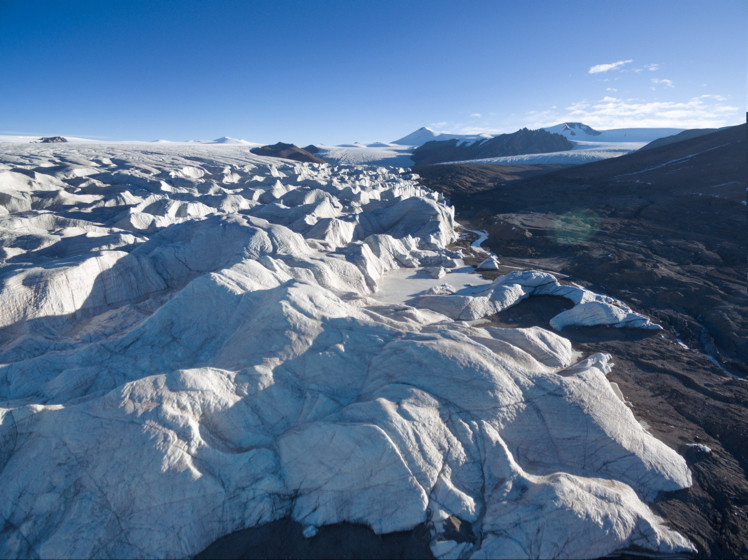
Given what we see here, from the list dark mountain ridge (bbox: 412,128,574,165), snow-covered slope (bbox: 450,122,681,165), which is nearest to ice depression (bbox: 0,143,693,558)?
snow-covered slope (bbox: 450,122,681,165)

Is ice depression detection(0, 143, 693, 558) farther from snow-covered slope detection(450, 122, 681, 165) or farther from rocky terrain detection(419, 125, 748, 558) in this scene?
snow-covered slope detection(450, 122, 681, 165)

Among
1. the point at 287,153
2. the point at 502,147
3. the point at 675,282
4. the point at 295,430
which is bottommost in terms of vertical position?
the point at 675,282

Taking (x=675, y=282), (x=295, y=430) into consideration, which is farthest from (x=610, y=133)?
(x=295, y=430)

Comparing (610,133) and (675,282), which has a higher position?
(610,133)

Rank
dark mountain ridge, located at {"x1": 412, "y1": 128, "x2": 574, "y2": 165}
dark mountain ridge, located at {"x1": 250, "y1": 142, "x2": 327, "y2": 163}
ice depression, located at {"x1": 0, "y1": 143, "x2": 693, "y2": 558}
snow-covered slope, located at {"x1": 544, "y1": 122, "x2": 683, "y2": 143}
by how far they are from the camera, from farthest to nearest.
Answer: snow-covered slope, located at {"x1": 544, "y1": 122, "x2": 683, "y2": 143} < dark mountain ridge, located at {"x1": 412, "y1": 128, "x2": 574, "y2": 165} < dark mountain ridge, located at {"x1": 250, "y1": 142, "x2": 327, "y2": 163} < ice depression, located at {"x1": 0, "y1": 143, "x2": 693, "y2": 558}

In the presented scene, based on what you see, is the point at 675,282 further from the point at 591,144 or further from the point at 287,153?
the point at 591,144

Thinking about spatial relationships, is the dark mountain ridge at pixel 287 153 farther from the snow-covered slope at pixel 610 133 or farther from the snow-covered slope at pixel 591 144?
the snow-covered slope at pixel 610 133

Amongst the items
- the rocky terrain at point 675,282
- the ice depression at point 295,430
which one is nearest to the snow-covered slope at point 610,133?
the rocky terrain at point 675,282

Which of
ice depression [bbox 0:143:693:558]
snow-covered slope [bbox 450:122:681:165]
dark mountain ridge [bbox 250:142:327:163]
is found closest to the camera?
ice depression [bbox 0:143:693:558]
